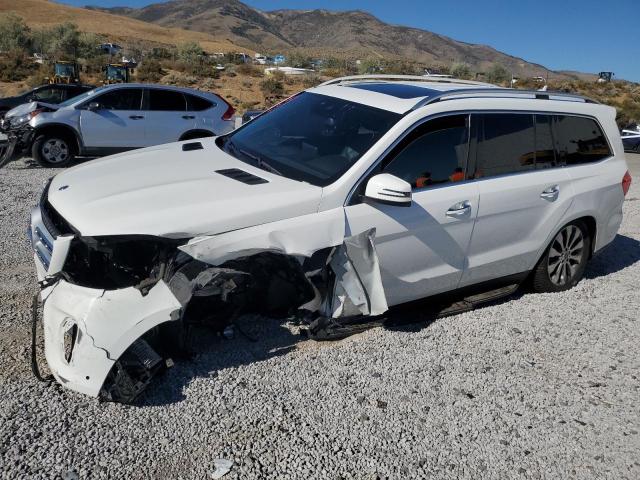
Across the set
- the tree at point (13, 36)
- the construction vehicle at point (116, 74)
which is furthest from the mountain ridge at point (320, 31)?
the construction vehicle at point (116, 74)

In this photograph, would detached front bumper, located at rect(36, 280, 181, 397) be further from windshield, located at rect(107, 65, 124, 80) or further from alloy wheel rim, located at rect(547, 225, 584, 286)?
windshield, located at rect(107, 65, 124, 80)

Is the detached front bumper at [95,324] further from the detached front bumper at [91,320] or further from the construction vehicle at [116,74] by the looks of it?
the construction vehicle at [116,74]

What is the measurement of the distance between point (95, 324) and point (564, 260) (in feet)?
13.8

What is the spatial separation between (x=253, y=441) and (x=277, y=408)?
1.04 feet

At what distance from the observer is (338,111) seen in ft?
14.7

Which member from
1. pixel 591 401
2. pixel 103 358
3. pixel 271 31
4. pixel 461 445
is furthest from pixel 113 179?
pixel 271 31

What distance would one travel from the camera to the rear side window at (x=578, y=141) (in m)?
5.00

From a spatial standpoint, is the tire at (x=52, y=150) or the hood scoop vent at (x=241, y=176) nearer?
the hood scoop vent at (x=241, y=176)

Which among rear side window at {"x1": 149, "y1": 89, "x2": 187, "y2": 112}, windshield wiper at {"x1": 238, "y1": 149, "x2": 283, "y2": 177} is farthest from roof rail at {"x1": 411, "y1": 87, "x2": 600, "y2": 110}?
rear side window at {"x1": 149, "y1": 89, "x2": 187, "y2": 112}

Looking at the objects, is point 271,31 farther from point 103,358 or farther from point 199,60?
point 103,358

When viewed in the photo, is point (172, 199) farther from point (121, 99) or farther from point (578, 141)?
point (121, 99)

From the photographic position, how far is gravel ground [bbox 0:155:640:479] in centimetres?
284

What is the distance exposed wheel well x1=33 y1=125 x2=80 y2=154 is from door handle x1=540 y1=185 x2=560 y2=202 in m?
8.62

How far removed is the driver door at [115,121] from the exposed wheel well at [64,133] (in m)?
0.15
